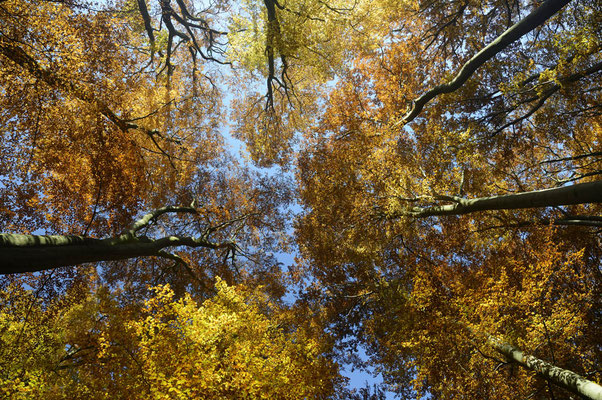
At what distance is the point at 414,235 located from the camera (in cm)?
1397

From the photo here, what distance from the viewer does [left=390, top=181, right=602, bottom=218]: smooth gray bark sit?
4.42m

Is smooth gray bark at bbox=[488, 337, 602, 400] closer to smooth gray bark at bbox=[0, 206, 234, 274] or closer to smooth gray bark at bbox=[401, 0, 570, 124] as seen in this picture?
smooth gray bark at bbox=[401, 0, 570, 124]

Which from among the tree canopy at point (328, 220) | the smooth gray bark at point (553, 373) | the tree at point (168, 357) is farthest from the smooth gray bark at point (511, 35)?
the tree at point (168, 357)

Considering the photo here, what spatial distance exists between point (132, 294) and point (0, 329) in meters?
4.81

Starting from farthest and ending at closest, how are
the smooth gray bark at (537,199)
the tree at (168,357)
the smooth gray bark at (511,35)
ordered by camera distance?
1. the tree at (168,357)
2. the smooth gray bark at (511,35)
3. the smooth gray bark at (537,199)

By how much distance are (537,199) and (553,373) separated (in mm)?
3762

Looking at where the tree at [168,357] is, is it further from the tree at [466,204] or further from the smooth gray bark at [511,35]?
the smooth gray bark at [511,35]

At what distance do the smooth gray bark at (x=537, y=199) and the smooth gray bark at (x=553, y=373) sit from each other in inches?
127

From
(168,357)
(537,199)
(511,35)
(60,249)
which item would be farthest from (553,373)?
(60,249)

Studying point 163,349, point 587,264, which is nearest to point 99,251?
point 163,349

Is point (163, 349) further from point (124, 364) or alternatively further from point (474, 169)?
point (474, 169)

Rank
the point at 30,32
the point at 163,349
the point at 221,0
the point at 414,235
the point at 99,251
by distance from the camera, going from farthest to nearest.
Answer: the point at 414,235 < the point at 221,0 < the point at 163,349 < the point at 99,251 < the point at 30,32

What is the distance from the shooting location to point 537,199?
5.32 m

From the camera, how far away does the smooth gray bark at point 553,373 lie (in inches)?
197
